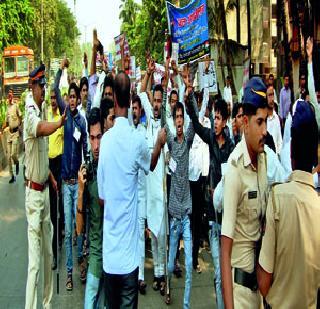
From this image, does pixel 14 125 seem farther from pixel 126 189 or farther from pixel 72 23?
pixel 72 23

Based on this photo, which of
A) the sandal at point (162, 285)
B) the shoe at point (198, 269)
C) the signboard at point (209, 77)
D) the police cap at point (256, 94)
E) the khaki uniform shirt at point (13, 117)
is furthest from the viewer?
the khaki uniform shirt at point (13, 117)

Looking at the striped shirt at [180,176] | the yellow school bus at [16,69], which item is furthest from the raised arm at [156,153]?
the yellow school bus at [16,69]

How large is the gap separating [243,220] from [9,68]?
126 feet

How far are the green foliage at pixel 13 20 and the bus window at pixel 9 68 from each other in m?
9.26

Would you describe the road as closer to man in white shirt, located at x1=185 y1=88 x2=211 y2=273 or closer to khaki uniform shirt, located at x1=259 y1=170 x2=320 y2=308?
man in white shirt, located at x1=185 y1=88 x2=211 y2=273

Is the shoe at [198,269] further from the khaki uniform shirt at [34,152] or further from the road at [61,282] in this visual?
the khaki uniform shirt at [34,152]

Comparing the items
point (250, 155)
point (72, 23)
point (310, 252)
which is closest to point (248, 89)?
point (250, 155)

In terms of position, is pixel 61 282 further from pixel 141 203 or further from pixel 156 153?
pixel 156 153

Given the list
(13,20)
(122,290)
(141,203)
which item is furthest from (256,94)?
(13,20)

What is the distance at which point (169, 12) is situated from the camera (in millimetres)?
8320

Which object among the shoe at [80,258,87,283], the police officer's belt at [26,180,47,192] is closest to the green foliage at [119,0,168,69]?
the shoe at [80,258,87,283]

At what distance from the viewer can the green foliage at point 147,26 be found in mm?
27564

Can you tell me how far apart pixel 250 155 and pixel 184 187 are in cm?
276

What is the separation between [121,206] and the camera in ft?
12.4
